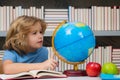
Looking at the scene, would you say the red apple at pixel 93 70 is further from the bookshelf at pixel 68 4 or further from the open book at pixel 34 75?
the bookshelf at pixel 68 4

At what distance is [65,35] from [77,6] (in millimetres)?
1734

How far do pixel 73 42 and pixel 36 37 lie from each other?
0.42 metres

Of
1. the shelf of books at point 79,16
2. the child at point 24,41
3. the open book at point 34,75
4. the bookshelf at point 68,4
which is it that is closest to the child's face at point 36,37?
the child at point 24,41

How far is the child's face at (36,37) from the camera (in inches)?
65.6

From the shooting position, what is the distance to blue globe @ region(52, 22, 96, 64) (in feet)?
4.32

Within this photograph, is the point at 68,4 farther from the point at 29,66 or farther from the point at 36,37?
the point at 29,66

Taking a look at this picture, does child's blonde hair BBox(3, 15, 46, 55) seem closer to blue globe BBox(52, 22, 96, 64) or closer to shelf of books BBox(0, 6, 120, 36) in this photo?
blue globe BBox(52, 22, 96, 64)

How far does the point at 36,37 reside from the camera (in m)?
1.68

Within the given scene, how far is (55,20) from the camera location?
276 cm

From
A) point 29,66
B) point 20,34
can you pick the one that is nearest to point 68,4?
point 20,34

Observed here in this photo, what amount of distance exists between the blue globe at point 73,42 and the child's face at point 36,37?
1.01 feet

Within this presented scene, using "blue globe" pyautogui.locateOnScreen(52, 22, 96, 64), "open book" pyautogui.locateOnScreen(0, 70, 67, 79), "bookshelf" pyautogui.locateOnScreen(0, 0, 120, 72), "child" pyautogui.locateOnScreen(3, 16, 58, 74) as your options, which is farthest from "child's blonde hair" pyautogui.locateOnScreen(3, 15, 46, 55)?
"bookshelf" pyautogui.locateOnScreen(0, 0, 120, 72)

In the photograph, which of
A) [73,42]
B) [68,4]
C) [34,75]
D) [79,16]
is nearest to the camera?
[34,75]

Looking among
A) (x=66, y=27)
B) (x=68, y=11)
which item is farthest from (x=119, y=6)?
(x=66, y=27)
